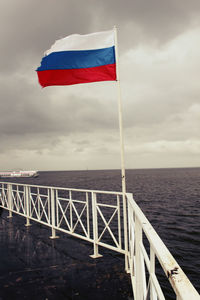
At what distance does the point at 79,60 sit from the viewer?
5.52 metres

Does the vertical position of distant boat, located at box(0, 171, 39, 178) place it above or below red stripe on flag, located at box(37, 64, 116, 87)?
below

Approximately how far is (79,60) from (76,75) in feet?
1.25

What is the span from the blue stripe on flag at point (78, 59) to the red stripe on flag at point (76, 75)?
10cm

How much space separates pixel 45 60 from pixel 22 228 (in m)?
5.77

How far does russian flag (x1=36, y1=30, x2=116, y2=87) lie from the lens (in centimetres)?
519

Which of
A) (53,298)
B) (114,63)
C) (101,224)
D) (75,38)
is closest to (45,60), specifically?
(75,38)

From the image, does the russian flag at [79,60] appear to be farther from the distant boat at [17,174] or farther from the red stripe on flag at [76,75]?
the distant boat at [17,174]

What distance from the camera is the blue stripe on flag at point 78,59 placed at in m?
5.20

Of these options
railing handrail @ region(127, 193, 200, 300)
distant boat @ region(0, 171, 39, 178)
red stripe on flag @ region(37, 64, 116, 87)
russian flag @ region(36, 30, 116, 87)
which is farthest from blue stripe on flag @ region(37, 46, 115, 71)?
distant boat @ region(0, 171, 39, 178)

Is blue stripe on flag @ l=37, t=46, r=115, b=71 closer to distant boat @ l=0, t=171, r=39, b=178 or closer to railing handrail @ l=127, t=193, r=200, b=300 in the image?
railing handrail @ l=127, t=193, r=200, b=300

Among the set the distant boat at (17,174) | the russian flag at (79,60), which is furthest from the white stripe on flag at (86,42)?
the distant boat at (17,174)

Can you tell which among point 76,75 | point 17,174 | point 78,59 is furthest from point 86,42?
point 17,174

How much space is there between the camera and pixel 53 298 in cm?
353

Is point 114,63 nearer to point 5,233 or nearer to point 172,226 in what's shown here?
point 5,233
